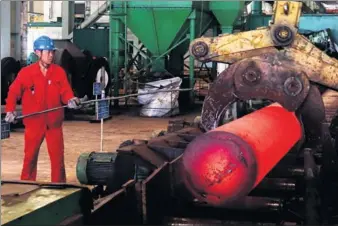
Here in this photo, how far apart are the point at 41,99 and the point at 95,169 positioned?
0.94 metres

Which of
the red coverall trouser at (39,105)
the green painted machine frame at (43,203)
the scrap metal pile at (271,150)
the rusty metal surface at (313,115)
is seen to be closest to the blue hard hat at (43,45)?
the red coverall trouser at (39,105)

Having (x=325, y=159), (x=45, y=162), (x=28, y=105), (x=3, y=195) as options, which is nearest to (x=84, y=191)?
(x=3, y=195)

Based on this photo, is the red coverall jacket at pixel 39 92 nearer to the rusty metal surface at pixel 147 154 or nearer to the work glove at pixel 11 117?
the work glove at pixel 11 117

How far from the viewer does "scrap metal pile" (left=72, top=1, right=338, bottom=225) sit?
8.02ft

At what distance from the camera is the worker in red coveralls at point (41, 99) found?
12.9ft

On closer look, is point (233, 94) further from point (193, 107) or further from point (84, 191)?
point (193, 107)

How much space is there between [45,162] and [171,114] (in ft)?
16.0

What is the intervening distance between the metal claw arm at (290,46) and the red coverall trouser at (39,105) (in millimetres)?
1653

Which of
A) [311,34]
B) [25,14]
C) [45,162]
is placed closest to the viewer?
[45,162]

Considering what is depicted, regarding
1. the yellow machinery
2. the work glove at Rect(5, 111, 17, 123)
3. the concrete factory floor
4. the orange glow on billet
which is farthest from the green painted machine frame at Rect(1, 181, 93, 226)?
the concrete factory floor

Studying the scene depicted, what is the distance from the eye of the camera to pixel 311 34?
10.9 m

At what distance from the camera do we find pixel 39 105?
399cm

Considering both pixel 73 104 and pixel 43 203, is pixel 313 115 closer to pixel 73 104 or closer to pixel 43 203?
pixel 43 203

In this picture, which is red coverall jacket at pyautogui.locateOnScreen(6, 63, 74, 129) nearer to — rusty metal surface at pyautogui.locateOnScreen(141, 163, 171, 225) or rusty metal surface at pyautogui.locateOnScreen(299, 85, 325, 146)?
rusty metal surface at pyautogui.locateOnScreen(141, 163, 171, 225)
